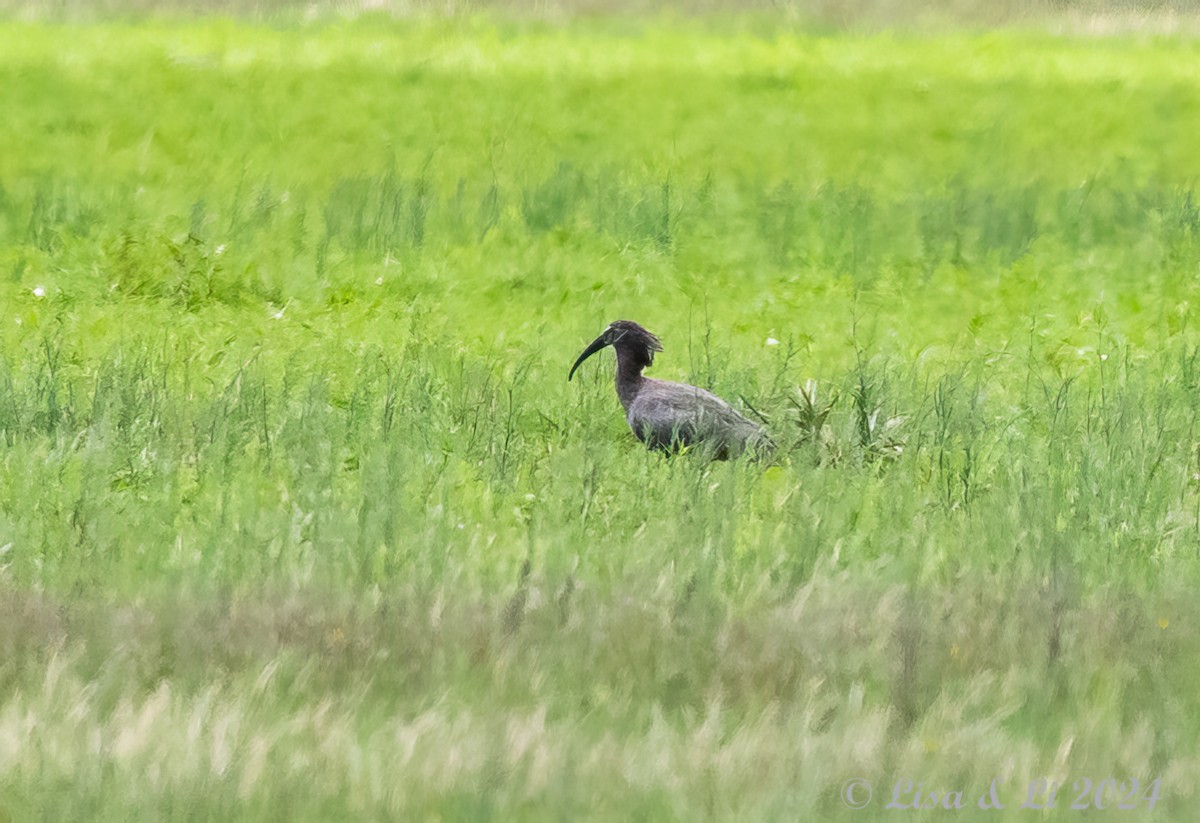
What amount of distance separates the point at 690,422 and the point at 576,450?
0.55 meters

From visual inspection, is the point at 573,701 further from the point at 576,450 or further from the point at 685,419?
the point at 685,419

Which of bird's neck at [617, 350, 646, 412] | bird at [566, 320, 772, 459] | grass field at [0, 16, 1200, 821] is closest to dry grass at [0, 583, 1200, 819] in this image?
grass field at [0, 16, 1200, 821]

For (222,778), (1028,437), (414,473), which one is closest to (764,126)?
(1028,437)

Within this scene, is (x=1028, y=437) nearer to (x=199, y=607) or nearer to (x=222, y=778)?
(x=199, y=607)

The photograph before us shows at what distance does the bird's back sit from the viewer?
8.02 meters

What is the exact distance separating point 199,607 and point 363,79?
13.5 meters

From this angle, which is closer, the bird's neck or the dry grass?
the dry grass

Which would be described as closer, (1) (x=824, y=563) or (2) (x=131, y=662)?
(2) (x=131, y=662)

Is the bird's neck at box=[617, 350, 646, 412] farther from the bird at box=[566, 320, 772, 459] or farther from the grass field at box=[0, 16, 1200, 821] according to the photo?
the grass field at box=[0, 16, 1200, 821]

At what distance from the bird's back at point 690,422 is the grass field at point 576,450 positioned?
0.75 feet

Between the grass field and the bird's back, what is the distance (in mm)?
227

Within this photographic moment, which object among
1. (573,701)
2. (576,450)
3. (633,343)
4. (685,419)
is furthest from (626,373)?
(573,701)

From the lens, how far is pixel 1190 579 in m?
5.98

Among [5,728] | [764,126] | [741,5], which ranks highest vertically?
[741,5]
